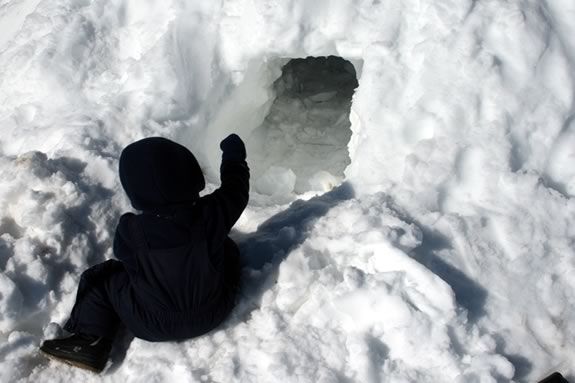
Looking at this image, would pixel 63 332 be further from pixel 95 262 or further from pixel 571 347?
pixel 571 347

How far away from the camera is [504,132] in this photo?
120 inches

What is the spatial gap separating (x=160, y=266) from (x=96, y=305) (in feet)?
1.37

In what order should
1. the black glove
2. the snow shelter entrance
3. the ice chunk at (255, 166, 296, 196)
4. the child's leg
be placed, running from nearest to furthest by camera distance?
the child's leg < the black glove < the ice chunk at (255, 166, 296, 196) < the snow shelter entrance

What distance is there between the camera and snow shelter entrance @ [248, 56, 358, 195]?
4.32 m

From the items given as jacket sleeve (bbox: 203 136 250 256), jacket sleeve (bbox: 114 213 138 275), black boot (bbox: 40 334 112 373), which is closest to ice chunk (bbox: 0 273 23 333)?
black boot (bbox: 40 334 112 373)

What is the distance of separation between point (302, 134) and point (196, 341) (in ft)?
7.94

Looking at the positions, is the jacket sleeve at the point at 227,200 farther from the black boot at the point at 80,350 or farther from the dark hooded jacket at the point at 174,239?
the black boot at the point at 80,350

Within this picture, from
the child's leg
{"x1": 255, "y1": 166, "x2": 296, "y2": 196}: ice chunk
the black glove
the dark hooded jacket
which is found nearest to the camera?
the dark hooded jacket

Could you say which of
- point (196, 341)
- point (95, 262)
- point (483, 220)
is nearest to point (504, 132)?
point (483, 220)

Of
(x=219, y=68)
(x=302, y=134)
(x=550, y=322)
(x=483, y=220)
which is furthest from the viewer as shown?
(x=302, y=134)

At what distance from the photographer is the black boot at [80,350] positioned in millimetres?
2561

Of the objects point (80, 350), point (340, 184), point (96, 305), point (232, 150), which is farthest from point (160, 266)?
point (340, 184)

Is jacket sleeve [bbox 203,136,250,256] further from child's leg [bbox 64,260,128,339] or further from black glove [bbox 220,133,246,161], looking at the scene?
child's leg [bbox 64,260,128,339]

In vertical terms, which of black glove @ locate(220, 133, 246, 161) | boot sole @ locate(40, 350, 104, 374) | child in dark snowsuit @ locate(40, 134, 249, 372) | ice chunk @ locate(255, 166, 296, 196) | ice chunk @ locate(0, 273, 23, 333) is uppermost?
black glove @ locate(220, 133, 246, 161)
